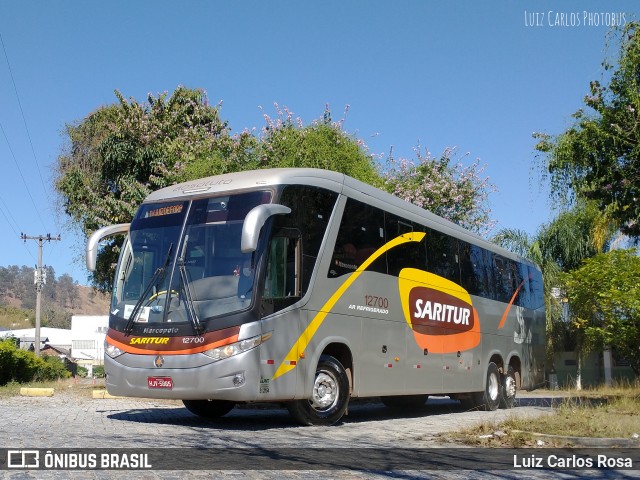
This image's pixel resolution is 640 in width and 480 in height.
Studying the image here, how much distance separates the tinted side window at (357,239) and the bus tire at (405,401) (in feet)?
17.5

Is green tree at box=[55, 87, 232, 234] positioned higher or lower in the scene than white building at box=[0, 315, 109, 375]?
higher

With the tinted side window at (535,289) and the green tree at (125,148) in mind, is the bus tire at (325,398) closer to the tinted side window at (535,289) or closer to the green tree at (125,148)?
the tinted side window at (535,289)

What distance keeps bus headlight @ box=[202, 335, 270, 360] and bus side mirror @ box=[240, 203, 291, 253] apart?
1.28m

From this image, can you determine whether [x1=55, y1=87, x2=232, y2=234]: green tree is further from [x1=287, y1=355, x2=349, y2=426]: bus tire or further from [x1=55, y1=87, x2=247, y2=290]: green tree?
[x1=287, y1=355, x2=349, y2=426]: bus tire

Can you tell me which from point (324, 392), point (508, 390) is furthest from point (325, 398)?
point (508, 390)

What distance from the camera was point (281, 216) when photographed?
37.1 ft

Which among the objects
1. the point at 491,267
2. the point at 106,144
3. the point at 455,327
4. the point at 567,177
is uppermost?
the point at 106,144

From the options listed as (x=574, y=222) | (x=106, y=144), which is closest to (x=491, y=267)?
(x=106, y=144)

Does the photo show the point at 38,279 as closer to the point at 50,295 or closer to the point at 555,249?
the point at 555,249

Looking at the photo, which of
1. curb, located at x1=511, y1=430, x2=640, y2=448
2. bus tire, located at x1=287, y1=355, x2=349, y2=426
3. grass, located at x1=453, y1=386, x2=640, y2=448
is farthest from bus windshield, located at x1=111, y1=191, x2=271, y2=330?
curb, located at x1=511, y1=430, x2=640, y2=448

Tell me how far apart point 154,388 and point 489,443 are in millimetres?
4656

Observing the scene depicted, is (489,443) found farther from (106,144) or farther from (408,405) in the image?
(106,144)

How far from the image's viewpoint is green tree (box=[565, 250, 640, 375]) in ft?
76.5

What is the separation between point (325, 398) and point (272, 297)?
6.81 feet
